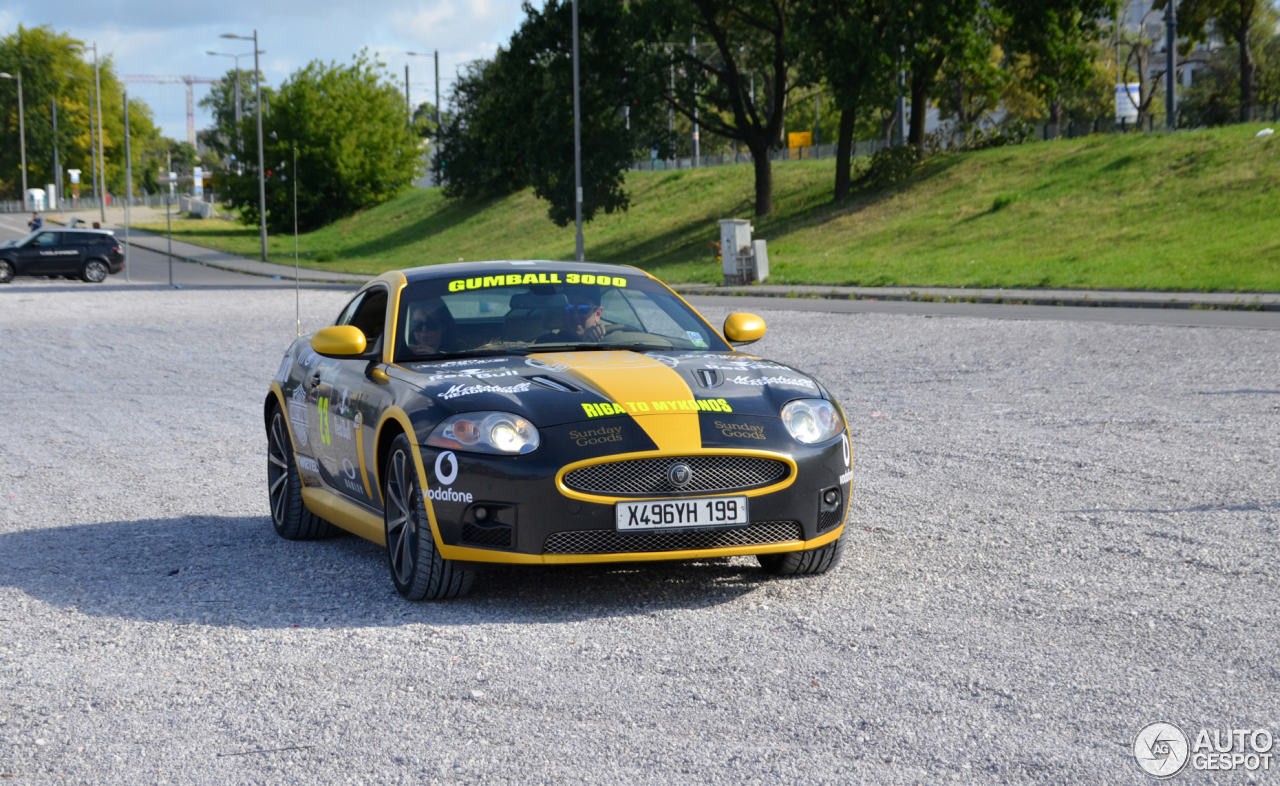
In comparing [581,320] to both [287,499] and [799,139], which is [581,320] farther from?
[799,139]

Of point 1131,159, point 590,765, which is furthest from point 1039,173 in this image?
point 590,765

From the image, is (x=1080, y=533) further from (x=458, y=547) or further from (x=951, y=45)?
(x=951, y=45)

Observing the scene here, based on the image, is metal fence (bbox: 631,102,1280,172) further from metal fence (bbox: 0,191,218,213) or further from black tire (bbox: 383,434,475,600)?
metal fence (bbox: 0,191,218,213)

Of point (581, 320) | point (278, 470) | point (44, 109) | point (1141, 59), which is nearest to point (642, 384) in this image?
point (581, 320)

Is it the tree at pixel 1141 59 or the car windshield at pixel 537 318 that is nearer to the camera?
the car windshield at pixel 537 318

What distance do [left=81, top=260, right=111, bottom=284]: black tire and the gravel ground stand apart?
127 feet

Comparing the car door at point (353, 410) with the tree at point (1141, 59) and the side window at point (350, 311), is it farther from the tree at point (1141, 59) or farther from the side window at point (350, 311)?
the tree at point (1141, 59)

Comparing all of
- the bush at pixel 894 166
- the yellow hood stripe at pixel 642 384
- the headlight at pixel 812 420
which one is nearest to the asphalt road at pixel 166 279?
the bush at pixel 894 166

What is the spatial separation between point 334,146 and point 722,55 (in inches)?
1464

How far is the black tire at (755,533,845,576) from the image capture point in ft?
20.1

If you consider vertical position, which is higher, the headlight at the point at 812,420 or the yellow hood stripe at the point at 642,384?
the yellow hood stripe at the point at 642,384

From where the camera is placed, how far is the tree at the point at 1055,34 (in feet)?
138

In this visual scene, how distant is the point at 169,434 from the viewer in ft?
38.4

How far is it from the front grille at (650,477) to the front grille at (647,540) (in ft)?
0.56
